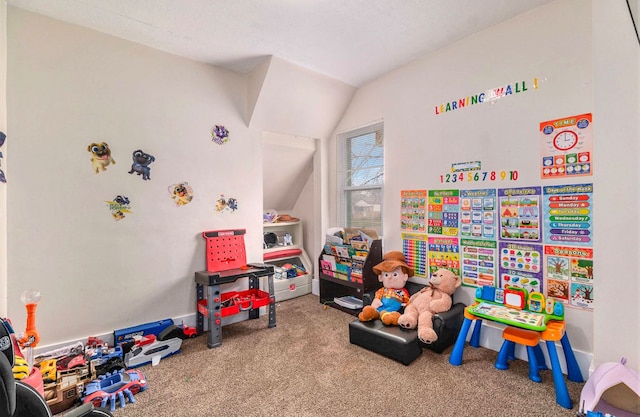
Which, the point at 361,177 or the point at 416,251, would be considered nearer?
the point at 416,251

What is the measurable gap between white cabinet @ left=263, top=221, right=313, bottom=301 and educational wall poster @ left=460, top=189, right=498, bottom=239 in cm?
203

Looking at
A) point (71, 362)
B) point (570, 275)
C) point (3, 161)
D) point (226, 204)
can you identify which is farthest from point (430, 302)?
Result: point (3, 161)

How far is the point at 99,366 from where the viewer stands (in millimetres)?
1987

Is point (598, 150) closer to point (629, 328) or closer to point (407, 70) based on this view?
point (629, 328)

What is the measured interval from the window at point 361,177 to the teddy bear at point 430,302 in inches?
34.7

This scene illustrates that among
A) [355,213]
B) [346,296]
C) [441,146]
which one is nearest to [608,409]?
[441,146]

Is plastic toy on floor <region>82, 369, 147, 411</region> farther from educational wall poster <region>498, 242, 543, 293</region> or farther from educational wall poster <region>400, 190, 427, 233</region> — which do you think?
educational wall poster <region>498, 242, 543, 293</region>

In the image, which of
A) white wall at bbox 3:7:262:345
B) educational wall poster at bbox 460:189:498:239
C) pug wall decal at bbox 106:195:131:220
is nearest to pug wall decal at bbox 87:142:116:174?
white wall at bbox 3:7:262:345

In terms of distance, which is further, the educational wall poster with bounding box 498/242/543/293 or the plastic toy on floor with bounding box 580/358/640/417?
the educational wall poster with bounding box 498/242/543/293

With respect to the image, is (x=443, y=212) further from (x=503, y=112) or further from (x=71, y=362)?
(x=71, y=362)

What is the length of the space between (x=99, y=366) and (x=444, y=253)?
271 centimetres

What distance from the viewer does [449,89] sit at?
2535 millimetres

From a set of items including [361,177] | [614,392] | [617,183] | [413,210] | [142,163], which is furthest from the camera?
[361,177]

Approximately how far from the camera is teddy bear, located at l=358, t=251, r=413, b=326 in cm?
257
